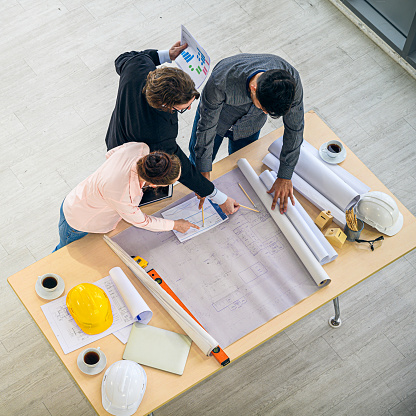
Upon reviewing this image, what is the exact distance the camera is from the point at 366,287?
3391 mm

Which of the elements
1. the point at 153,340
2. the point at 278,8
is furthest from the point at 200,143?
the point at 278,8

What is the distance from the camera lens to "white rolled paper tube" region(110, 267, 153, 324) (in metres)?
2.28

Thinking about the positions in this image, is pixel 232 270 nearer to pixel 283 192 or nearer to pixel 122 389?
pixel 283 192

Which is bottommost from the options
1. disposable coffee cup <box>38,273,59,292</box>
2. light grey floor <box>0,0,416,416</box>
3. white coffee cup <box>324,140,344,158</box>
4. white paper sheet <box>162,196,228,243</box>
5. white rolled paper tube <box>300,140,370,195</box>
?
light grey floor <box>0,0,416,416</box>

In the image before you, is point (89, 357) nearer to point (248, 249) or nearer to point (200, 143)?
point (248, 249)

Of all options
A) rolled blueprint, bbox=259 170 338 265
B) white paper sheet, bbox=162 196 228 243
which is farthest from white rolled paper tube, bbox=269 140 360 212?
white paper sheet, bbox=162 196 228 243

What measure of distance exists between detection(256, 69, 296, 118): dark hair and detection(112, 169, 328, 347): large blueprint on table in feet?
2.24

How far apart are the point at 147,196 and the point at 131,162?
43cm

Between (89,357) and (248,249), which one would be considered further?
(248,249)

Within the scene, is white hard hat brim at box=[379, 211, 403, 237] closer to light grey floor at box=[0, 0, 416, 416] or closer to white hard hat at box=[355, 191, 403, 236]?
white hard hat at box=[355, 191, 403, 236]

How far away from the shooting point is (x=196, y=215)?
8.50 ft

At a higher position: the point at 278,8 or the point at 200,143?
the point at 200,143

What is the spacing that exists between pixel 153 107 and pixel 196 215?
25.2 inches

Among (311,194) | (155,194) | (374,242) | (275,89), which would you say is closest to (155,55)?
(155,194)
